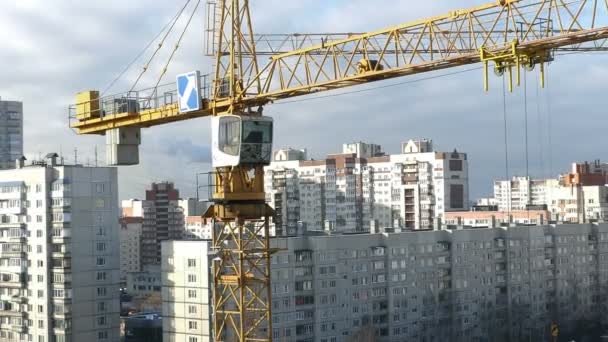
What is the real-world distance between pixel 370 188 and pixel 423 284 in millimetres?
38554

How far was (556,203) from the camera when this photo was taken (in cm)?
8312

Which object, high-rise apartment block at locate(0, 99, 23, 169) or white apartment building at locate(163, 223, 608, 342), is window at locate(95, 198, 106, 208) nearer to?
white apartment building at locate(163, 223, 608, 342)

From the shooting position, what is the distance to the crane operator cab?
19.7 m

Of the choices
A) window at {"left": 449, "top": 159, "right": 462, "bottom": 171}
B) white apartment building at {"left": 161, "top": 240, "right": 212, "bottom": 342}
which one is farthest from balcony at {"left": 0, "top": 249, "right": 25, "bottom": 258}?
window at {"left": 449, "top": 159, "right": 462, "bottom": 171}

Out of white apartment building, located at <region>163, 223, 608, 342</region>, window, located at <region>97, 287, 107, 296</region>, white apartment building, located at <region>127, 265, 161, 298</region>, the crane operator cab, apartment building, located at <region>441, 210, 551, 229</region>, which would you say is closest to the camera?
the crane operator cab

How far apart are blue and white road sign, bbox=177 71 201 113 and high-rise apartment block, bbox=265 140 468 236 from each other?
53.9 meters

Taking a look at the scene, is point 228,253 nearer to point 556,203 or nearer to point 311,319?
point 311,319

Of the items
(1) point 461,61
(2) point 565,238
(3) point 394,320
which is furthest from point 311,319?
(1) point 461,61

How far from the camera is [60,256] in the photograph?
1618 inches

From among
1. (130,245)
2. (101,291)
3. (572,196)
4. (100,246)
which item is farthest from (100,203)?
(572,196)

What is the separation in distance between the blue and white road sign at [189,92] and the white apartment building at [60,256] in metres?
21.4

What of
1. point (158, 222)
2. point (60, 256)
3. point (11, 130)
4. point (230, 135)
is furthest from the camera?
Result: point (158, 222)

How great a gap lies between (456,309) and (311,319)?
9.50 meters

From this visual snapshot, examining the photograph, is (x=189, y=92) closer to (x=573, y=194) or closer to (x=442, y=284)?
(x=442, y=284)
